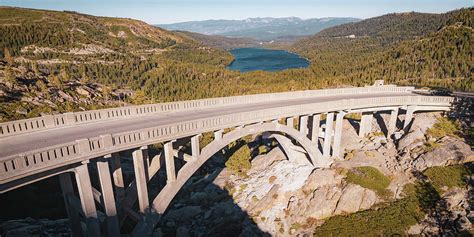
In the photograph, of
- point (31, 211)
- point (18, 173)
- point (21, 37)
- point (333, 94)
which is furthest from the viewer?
point (21, 37)

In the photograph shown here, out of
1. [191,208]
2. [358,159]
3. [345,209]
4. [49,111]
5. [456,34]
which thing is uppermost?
[456,34]

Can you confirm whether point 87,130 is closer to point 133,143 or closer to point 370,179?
point 133,143

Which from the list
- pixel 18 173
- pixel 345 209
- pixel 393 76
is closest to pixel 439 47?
pixel 393 76

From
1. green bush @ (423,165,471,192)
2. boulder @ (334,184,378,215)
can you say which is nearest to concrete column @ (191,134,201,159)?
boulder @ (334,184,378,215)

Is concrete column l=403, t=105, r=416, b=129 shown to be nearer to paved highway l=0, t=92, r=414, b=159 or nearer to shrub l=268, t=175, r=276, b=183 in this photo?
shrub l=268, t=175, r=276, b=183

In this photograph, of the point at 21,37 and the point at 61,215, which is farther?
the point at 21,37

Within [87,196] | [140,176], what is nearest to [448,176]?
[140,176]

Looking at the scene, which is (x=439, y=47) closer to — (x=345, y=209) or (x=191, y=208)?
(x=345, y=209)

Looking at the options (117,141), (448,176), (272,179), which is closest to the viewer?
(117,141)
